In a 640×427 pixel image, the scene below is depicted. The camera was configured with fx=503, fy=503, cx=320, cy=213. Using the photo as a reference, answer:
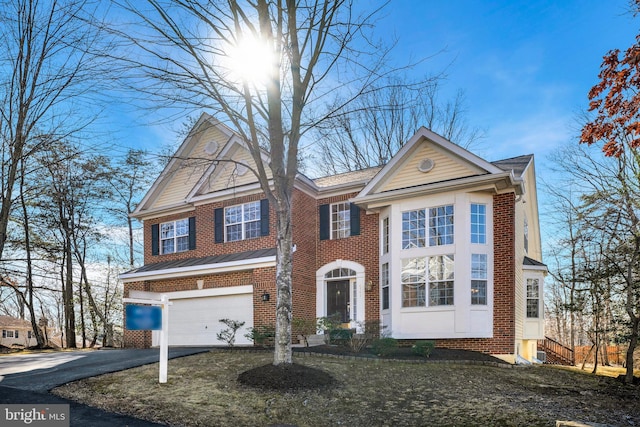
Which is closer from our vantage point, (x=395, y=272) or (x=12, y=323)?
(x=395, y=272)

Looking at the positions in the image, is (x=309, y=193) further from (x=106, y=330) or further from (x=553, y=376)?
(x=106, y=330)

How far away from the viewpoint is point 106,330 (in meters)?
25.8

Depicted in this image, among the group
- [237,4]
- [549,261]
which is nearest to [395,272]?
[237,4]

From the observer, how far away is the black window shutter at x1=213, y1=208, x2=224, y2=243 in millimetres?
18312

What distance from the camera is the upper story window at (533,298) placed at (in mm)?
15617

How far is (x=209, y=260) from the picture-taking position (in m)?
17.8

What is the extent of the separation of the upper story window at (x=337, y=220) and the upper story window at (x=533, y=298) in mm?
5839

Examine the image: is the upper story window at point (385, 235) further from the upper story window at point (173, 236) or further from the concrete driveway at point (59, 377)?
the upper story window at point (173, 236)

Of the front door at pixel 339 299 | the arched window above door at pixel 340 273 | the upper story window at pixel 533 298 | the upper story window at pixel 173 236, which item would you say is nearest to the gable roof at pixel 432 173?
the arched window above door at pixel 340 273

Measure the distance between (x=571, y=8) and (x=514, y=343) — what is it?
8.42m

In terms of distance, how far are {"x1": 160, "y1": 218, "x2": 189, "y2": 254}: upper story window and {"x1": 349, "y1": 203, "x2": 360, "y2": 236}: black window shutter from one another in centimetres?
676

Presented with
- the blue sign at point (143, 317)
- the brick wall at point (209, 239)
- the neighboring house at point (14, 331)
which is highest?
the brick wall at point (209, 239)

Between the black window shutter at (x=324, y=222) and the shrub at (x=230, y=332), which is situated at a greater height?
the black window shutter at (x=324, y=222)

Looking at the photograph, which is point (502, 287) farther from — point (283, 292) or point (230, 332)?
point (230, 332)
